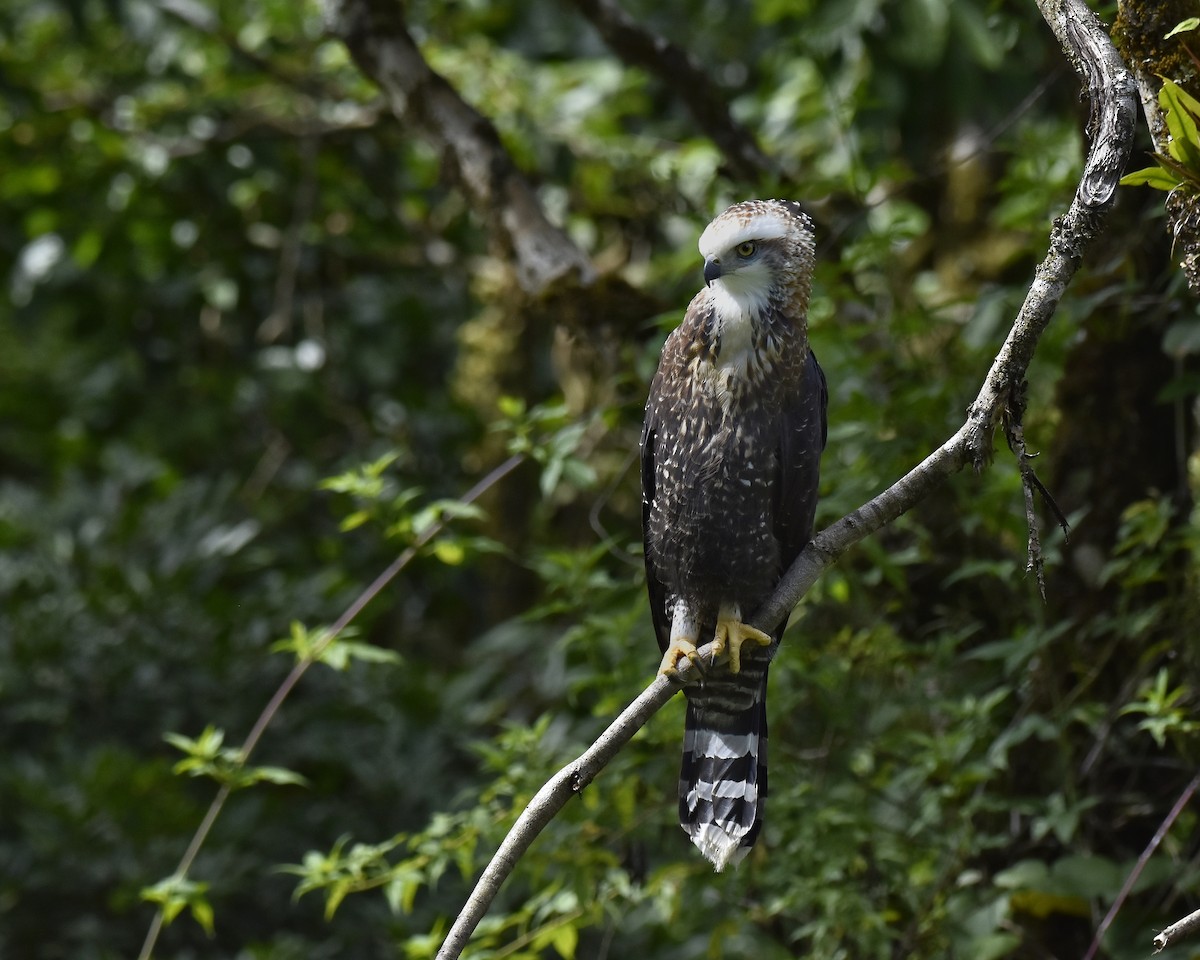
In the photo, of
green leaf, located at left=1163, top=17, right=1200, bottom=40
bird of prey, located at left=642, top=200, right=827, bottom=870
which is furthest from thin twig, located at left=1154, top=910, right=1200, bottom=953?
green leaf, located at left=1163, top=17, right=1200, bottom=40

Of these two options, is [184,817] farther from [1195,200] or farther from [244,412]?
[1195,200]

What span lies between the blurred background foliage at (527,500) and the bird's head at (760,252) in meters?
0.67

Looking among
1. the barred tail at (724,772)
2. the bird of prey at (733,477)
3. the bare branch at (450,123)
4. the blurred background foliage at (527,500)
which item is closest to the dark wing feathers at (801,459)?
the bird of prey at (733,477)

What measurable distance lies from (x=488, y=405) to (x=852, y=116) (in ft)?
9.02

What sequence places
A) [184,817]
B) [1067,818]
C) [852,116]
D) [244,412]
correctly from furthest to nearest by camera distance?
[244,412], [184,817], [852,116], [1067,818]

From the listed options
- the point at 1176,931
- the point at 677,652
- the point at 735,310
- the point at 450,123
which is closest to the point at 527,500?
the point at 450,123

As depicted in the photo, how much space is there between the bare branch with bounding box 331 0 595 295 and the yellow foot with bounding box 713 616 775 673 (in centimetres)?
133

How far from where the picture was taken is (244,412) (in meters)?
5.72

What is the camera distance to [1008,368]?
5.84 feet

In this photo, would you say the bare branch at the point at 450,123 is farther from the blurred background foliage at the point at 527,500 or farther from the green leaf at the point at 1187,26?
the green leaf at the point at 1187,26

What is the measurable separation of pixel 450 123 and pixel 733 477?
165cm

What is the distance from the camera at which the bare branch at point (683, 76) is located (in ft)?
11.6

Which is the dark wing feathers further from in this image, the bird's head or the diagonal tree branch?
the diagonal tree branch

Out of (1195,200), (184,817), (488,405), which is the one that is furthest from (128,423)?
(1195,200)
